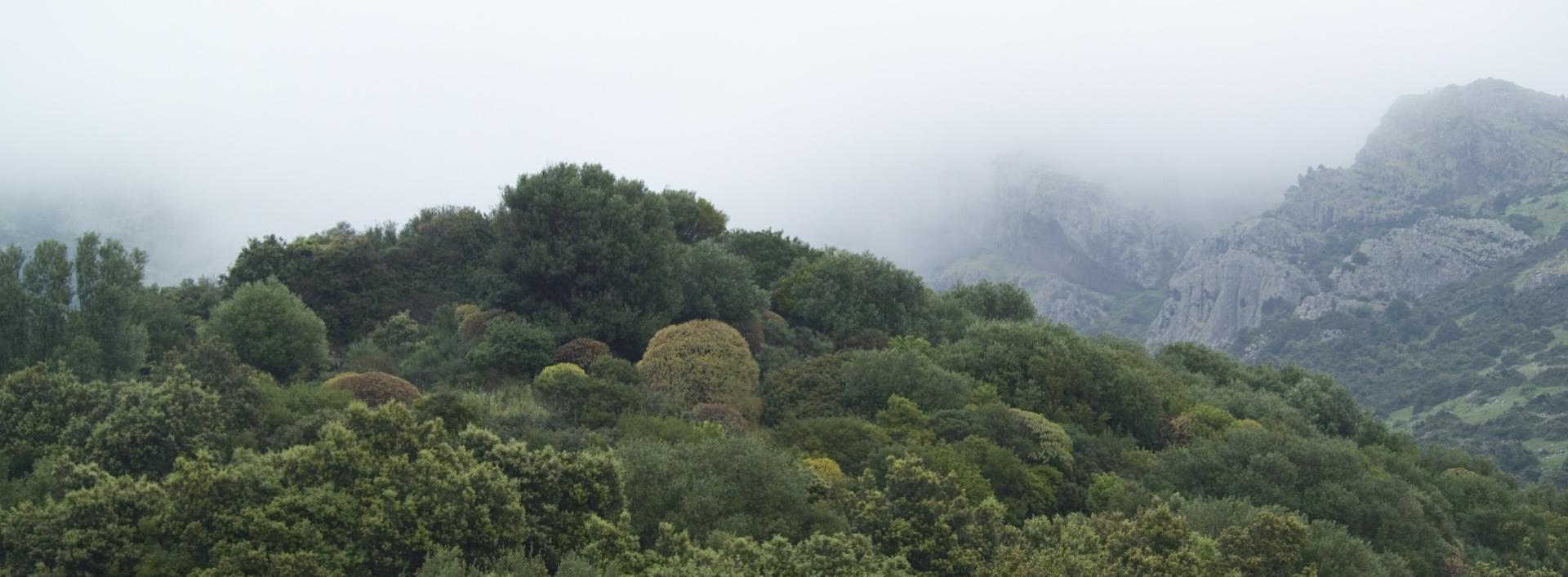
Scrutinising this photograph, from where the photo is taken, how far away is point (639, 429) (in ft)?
75.6

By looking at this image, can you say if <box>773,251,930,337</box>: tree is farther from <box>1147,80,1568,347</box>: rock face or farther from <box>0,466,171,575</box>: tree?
<box>1147,80,1568,347</box>: rock face

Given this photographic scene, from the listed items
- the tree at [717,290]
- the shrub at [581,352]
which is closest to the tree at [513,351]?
the shrub at [581,352]

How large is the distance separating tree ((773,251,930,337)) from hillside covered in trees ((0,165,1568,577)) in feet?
0.41

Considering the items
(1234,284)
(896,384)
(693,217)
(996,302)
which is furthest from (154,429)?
(1234,284)

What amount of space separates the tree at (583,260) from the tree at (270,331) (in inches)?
261

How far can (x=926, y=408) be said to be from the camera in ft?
97.0

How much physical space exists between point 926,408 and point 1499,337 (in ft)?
388

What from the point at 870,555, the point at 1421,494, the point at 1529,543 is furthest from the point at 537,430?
the point at 1529,543

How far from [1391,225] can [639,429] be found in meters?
175

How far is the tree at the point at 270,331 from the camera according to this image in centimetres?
2947

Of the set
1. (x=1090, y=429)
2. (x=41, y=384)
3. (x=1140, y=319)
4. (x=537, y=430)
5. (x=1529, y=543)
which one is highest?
(x=41, y=384)

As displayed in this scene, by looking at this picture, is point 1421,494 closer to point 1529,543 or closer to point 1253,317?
point 1529,543

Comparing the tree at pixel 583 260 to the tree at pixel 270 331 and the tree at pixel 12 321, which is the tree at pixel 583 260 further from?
the tree at pixel 12 321

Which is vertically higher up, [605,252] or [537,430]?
[605,252]
